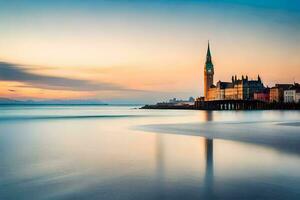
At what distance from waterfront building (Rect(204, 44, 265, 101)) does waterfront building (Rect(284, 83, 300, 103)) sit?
78.5ft

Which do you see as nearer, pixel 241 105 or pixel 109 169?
pixel 109 169

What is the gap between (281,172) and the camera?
13141 mm

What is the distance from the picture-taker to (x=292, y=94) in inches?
4830

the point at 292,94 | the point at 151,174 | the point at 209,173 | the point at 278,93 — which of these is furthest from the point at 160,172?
the point at 278,93

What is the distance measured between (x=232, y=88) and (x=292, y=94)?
37536mm

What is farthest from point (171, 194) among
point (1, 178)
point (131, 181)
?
point (1, 178)

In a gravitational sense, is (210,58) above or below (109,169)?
above

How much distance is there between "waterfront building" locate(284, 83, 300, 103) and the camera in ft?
394

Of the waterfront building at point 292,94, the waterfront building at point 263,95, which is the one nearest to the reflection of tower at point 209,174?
the waterfront building at point 292,94

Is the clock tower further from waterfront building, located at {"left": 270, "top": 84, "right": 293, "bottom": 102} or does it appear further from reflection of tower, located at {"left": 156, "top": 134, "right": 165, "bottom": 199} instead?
reflection of tower, located at {"left": 156, "top": 134, "right": 165, "bottom": 199}

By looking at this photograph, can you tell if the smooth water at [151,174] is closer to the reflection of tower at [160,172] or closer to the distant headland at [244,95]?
the reflection of tower at [160,172]

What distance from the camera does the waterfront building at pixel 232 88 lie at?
151m

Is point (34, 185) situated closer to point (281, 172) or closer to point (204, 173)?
point (204, 173)

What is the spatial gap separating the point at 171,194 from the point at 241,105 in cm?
12752
